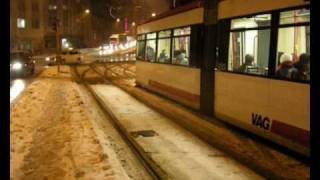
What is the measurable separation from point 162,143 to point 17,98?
34.1 feet

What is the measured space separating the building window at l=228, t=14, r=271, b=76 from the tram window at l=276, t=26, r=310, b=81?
536mm

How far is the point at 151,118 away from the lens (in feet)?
48.1

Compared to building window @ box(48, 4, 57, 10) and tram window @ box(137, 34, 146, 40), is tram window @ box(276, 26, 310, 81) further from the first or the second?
building window @ box(48, 4, 57, 10)

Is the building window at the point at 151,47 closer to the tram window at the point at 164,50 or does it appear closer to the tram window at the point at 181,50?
the tram window at the point at 164,50

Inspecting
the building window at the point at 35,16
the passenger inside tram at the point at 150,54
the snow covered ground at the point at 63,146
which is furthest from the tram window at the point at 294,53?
the building window at the point at 35,16

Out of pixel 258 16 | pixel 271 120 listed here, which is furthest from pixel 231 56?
pixel 271 120

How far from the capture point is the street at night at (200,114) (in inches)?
337

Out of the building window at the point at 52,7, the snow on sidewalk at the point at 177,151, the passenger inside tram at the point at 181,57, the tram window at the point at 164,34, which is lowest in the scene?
the snow on sidewalk at the point at 177,151

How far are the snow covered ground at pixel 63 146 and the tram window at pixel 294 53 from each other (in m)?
3.12

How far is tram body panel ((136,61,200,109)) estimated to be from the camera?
15398 mm

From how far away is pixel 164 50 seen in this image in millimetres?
19203

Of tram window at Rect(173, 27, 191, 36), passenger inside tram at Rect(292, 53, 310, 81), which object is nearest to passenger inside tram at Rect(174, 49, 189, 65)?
tram window at Rect(173, 27, 191, 36)

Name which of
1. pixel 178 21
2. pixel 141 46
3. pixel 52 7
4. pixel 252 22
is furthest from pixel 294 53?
pixel 52 7
